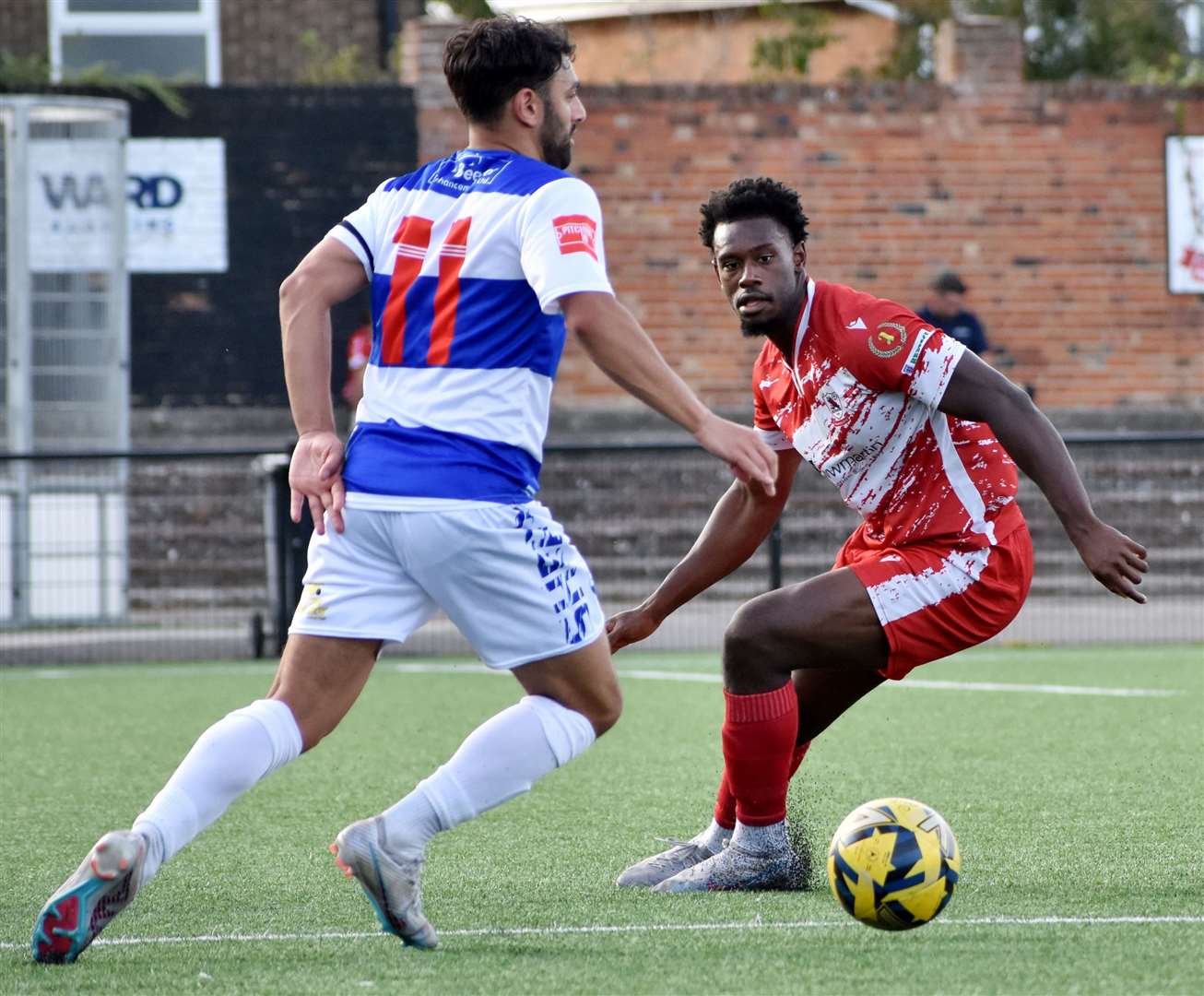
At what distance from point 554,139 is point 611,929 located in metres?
1.76

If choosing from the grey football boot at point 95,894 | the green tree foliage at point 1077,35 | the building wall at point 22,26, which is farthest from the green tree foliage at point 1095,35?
the grey football boot at point 95,894

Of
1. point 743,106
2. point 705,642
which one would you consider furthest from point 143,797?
point 743,106

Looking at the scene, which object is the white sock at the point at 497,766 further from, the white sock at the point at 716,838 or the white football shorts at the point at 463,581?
the white sock at the point at 716,838

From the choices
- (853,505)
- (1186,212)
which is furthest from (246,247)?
(853,505)

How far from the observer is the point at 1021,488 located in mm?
16125

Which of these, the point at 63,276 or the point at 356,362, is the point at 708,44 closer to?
the point at 356,362

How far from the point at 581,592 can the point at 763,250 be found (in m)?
1.34

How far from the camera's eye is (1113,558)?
464 centimetres

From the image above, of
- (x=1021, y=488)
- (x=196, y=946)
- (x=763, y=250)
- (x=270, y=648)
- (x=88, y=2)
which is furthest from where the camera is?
(x=88, y=2)

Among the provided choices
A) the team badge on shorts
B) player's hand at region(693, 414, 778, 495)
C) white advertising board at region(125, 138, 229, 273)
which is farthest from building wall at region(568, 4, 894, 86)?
player's hand at region(693, 414, 778, 495)

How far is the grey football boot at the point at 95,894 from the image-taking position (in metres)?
3.90

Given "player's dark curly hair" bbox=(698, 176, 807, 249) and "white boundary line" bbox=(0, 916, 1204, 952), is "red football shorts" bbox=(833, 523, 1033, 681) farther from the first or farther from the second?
"player's dark curly hair" bbox=(698, 176, 807, 249)

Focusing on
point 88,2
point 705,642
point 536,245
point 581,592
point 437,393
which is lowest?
point 705,642

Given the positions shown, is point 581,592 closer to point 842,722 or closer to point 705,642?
point 842,722
